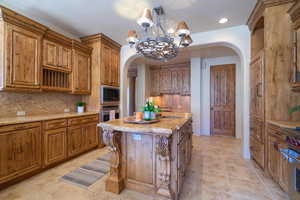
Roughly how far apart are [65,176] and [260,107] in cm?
345

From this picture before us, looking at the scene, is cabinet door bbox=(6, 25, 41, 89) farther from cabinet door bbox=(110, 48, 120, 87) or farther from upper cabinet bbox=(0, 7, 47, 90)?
cabinet door bbox=(110, 48, 120, 87)

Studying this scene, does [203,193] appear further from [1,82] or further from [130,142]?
[1,82]

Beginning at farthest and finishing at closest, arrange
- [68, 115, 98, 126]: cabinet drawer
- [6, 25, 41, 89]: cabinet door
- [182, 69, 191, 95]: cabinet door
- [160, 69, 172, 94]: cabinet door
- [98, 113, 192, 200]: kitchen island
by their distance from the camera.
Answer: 1. [160, 69, 172, 94]: cabinet door
2. [182, 69, 191, 95]: cabinet door
3. [68, 115, 98, 126]: cabinet drawer
4. [6, 25, 41, 89]: cabinet door
5. [98, 113, 192, 200]: kitchen island

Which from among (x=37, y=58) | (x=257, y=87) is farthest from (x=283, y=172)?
(x=37, y=58)

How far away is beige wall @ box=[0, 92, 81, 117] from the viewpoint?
7.66 feet

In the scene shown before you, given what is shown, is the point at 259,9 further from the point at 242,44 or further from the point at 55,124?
the point at 55,124

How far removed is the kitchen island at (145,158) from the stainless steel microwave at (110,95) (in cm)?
190

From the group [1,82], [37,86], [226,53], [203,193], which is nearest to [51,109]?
[37,86]

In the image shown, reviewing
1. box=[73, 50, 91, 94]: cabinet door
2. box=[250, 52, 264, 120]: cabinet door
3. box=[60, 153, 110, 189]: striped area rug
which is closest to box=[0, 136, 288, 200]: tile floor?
box=[60, 153, 110, 189]: striped area rug

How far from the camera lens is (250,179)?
2.08m

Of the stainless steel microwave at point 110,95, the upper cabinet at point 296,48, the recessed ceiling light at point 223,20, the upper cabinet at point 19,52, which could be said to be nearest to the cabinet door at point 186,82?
the recessed ceiling light at point 223,20

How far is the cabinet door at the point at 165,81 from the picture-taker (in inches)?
218

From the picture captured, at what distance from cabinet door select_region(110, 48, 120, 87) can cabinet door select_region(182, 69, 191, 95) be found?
264cm

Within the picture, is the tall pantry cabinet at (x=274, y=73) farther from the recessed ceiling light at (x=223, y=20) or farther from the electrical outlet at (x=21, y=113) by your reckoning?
the electrical outlet at (x=21, y=113)
